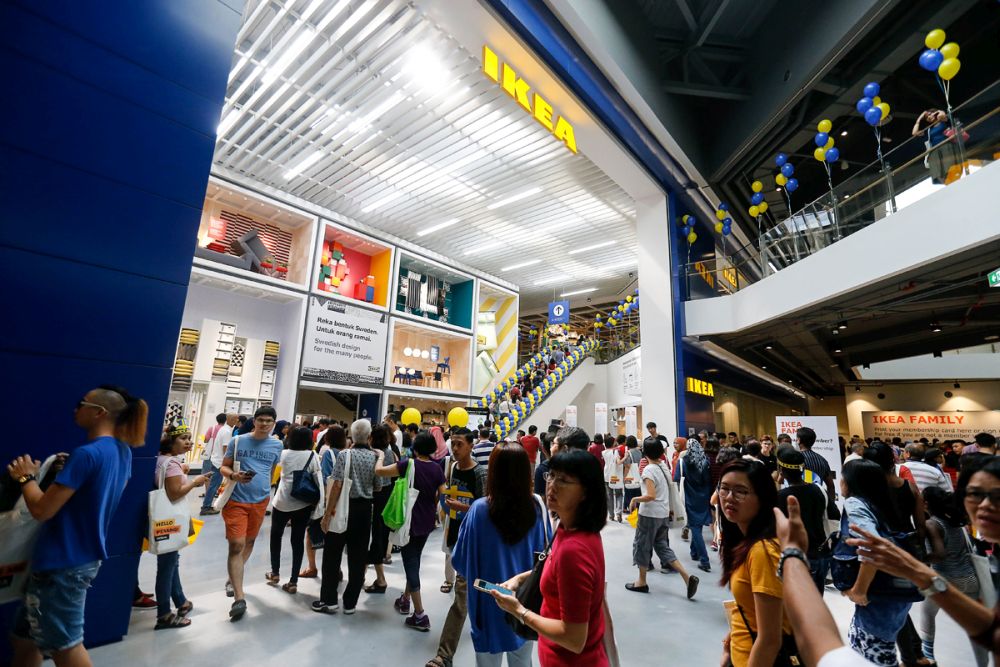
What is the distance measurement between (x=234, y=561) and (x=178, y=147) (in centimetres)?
314

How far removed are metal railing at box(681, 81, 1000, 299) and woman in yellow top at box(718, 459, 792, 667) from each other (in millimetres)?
5951

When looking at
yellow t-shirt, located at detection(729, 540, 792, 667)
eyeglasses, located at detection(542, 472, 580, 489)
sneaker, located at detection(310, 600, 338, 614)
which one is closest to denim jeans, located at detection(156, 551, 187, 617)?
sneaker, located at detection(310, 600, 338, 614)

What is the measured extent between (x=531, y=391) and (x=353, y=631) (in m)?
10.8

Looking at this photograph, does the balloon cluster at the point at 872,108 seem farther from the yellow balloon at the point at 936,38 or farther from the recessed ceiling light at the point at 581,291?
the recessed ceiling light at the point at 581,291

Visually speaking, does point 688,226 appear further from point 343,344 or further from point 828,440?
point 343,344

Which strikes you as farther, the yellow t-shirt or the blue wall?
the blue wall

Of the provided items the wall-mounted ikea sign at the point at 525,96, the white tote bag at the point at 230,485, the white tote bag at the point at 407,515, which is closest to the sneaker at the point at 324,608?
the white tote bag at the point at 407,515

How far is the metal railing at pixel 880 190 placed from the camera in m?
5.00

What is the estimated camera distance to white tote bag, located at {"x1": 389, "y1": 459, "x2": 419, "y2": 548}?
353 cm

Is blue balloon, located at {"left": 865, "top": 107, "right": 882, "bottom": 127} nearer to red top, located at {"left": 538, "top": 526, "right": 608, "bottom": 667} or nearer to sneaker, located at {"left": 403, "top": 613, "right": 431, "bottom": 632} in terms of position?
red top, located at {"left": 538, "top": 526, "right": 608, "bottom": 667}

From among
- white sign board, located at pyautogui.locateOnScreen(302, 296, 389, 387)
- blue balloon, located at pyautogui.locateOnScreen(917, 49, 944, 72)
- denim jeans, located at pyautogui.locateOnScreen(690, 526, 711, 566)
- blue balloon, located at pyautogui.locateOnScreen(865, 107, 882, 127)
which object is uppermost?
blue balloon, located at pyautogui.locateOnScreen(917, 49, 944, 72)

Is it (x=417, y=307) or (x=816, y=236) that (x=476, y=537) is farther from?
(x=417, y=307)

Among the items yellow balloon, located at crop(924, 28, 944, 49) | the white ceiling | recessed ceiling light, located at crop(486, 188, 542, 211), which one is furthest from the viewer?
recessed ceiling light, located at crop(486, 188, 542, 211)

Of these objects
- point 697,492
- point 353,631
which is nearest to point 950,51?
point 697,492
